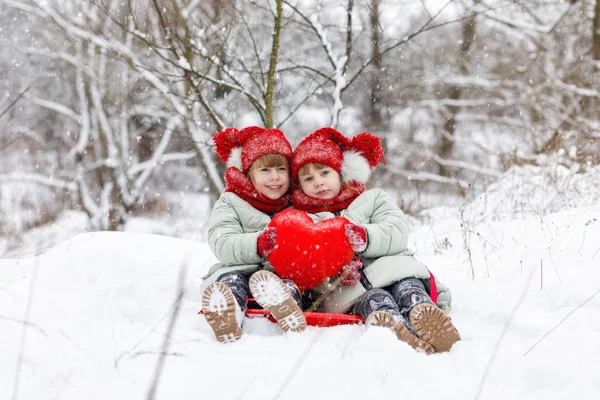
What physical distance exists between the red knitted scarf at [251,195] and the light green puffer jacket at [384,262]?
338 mm

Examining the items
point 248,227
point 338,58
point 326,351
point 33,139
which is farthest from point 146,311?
point 33,139

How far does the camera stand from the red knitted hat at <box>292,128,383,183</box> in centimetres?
304

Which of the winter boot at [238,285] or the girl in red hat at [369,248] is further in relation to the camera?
the winter boot at [238,285]

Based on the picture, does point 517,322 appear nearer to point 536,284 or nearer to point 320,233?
point 536,284

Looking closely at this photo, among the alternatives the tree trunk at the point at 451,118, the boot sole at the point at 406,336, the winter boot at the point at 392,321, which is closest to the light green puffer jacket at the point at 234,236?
the winter boot at the point at 392,321

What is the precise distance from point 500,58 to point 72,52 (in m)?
11.7

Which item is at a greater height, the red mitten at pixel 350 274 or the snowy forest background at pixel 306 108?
the snowy forest background at pixel 306 108

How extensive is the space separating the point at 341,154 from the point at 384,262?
33.1 inches

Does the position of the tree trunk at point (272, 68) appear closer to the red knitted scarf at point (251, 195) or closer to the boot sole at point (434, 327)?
the red knitted scarf at point (251, 195)

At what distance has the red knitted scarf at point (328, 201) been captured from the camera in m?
3.06

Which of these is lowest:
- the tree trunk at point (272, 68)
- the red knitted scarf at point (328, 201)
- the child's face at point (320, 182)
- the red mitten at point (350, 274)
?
the red mitten at point (350, 274)

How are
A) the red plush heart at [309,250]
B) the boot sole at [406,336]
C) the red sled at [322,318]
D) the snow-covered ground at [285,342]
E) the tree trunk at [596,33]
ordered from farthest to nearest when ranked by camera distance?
the tree trunk at [596,33] < the red plush heart at [309,250] < the red sled at [322,318] < the boot sole at [406,336] < the snow-covered ground at [285,342]

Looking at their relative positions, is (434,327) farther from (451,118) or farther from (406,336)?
(451,118)

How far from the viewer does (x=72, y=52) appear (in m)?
11.3
